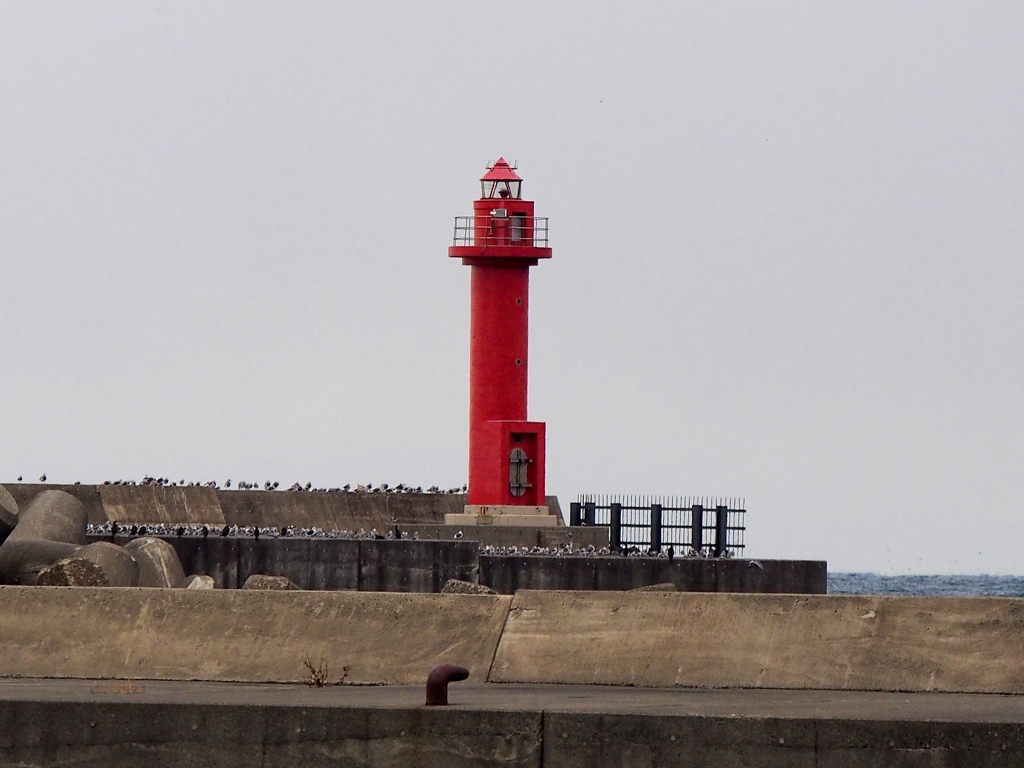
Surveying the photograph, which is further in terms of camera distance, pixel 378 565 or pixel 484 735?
pixel 378 565

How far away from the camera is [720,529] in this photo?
3450 centimetres

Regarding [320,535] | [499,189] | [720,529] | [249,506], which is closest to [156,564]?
[320,535]

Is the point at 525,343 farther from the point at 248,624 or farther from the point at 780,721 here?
the point at 780,721

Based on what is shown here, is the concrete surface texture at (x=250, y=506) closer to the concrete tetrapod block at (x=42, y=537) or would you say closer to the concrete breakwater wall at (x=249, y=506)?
the concrete breakwater wall at (x=249, y=506)

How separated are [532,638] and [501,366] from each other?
80.9 feet

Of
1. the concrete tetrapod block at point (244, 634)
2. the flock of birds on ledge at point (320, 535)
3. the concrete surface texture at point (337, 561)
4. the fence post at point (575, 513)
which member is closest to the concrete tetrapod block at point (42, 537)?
the flock of birds on ledge at point (320, 535)

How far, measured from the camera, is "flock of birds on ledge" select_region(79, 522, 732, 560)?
2931 centimetres

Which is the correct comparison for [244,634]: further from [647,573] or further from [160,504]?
[160,504]

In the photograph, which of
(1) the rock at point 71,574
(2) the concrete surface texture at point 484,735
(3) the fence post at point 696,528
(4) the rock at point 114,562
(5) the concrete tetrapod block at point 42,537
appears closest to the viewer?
(2) the concrete surface texture at point 484,735

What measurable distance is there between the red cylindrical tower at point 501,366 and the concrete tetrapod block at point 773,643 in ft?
80.0

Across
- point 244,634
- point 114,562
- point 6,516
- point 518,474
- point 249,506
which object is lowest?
point 244,634

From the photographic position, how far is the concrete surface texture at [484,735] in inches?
317

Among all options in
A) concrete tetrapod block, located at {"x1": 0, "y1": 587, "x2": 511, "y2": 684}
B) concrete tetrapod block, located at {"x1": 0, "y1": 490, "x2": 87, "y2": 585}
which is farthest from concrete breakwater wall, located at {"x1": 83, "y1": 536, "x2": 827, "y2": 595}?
concrete tetrapod block, located at {"x1": 0, "y1": 587, "x2": 511, "y2": 684}

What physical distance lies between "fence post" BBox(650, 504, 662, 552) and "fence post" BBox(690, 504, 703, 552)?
1.85 ft
